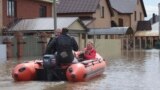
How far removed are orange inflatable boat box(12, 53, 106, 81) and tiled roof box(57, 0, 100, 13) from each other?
45932 mm

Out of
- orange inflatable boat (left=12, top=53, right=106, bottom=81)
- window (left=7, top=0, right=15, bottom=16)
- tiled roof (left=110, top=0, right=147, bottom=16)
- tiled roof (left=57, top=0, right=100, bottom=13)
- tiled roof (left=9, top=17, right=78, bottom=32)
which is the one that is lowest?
orange inflatable boat (left=12, top=53, right=106, bottom=81)

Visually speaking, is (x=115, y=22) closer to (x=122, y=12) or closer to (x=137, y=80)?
(x=122, y=12)

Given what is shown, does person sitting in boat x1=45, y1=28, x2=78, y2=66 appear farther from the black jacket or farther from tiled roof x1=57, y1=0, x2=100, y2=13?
tiled roof x1=57, y1=0, x2=100, y2=13

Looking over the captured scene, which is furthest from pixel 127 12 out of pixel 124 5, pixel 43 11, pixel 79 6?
pixel 43 11

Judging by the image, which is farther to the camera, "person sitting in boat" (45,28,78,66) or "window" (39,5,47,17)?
"window" (39,5,47,17)

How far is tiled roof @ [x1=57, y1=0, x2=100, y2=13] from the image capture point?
62866 mm

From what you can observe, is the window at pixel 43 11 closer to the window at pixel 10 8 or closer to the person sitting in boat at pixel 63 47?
the window at pixel 10 8

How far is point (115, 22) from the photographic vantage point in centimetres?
7600

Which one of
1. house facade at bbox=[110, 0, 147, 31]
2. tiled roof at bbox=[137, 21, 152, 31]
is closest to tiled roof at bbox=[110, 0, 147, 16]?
house facade at bbox=[110, 0, 147, 31]

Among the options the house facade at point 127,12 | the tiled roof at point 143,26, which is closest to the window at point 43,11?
the house facade at point 127,12

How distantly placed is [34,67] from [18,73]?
1.96ft

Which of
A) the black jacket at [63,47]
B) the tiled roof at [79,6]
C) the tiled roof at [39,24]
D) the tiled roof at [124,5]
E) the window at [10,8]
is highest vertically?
the tiled roof at [124,5]

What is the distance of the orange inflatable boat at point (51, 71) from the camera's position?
15.9 meters

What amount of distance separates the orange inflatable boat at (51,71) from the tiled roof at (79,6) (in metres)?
45.9
